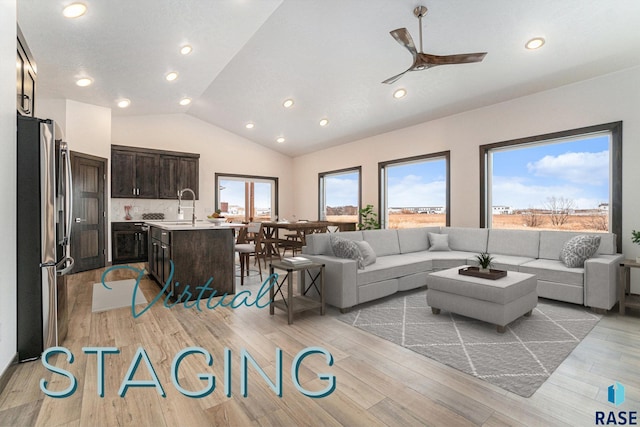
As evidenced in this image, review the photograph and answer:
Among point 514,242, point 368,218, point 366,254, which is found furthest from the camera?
point 368,218

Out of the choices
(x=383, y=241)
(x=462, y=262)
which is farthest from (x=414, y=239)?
(x=462, y=262)

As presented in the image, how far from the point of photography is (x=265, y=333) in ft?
8.88

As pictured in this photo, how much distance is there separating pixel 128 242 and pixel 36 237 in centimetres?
422

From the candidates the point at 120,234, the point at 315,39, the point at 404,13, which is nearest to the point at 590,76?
the point at 404,13

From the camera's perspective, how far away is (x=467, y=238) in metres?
4.89

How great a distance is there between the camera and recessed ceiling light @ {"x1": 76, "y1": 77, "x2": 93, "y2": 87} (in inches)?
170

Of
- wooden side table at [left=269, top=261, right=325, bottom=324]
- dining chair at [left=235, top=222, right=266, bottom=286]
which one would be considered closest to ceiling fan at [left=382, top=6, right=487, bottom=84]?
wooden side table at [left=269, top=261, right=325, bottom=324]

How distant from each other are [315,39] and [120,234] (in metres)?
5.01

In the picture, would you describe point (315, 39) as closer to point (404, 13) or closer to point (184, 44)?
point (404, 13)

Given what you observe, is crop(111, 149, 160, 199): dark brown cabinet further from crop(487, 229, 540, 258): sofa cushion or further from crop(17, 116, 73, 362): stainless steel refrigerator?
crop(487, 229, 540, 258): sofa cushion

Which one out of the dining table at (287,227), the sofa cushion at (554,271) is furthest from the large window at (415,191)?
the sofa cushion at (554,271)

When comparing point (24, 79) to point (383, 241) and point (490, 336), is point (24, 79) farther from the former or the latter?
point (490, 336)

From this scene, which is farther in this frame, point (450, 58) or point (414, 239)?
point (414, 239)

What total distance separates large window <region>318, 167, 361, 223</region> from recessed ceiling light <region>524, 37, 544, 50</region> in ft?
13.2
